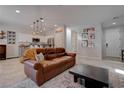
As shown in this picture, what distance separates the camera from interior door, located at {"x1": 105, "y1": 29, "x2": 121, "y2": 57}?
6.98m

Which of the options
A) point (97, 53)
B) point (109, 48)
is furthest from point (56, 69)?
point (109, 48)

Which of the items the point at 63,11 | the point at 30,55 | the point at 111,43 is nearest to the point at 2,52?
the point at 30,55

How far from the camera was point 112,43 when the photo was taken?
23.7ft

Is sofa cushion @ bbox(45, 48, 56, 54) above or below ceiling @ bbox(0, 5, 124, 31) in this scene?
below

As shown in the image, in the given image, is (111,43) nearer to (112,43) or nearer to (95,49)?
(112,43)

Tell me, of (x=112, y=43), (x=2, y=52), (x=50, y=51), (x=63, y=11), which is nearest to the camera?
(x=50, y=51)

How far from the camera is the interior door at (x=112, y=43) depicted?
6.98 metres

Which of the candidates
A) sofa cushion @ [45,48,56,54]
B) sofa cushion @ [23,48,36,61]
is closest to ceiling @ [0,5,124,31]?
sofa cushion @ [45,48,56,54]

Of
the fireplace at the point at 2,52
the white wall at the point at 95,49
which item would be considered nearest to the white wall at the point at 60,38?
the white wall at the point at 95,49

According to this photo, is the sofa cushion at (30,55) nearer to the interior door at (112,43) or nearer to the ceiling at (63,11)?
the ceiling at (63,11)

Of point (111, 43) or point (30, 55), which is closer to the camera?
point (30, 55)

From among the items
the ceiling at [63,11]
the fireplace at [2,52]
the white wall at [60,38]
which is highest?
the ceiling at [63,11]

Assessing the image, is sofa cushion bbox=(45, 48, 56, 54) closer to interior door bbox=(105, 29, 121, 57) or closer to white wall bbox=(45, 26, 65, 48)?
white wall bbox=(45, 26, 65, 48)
